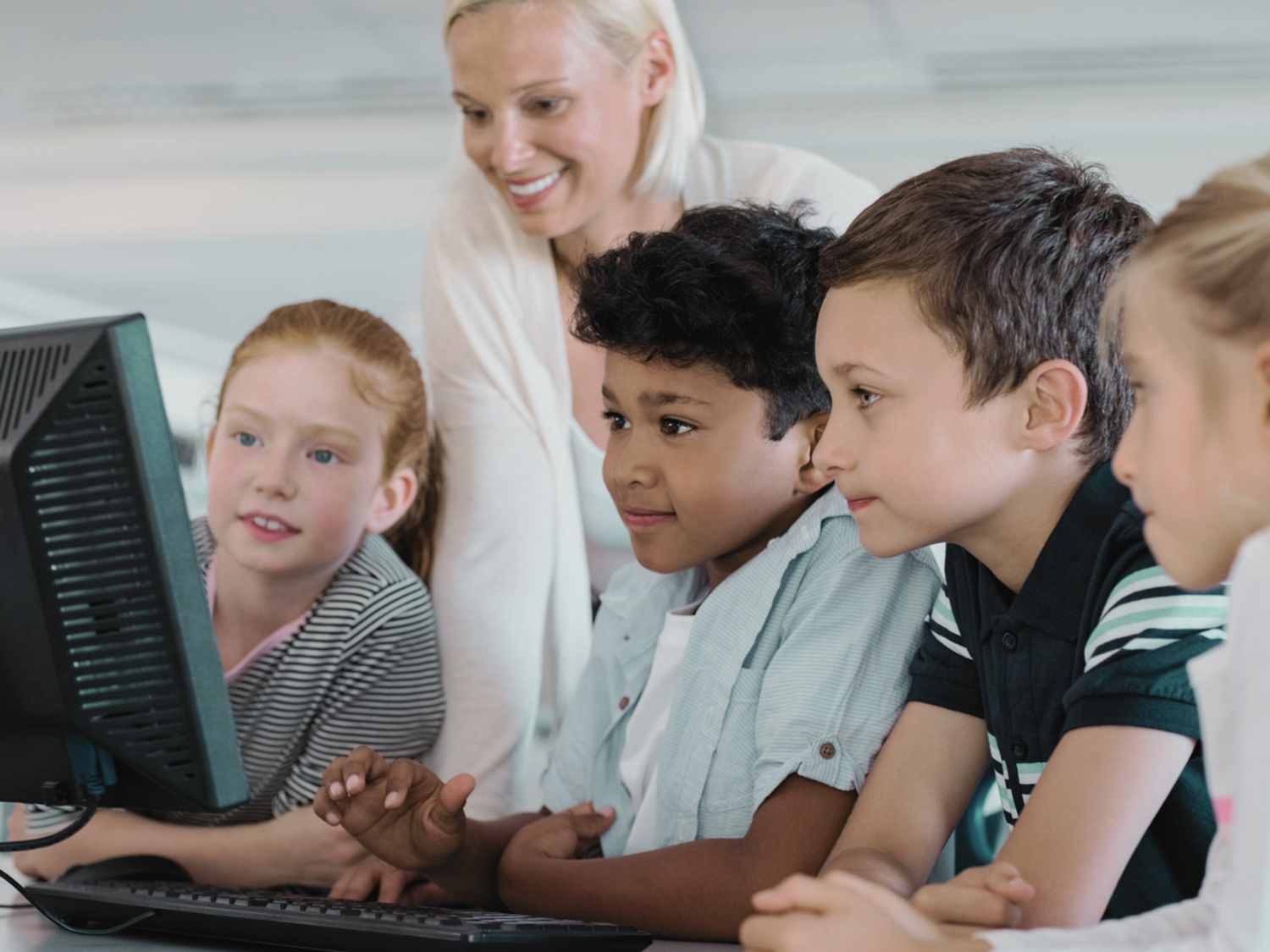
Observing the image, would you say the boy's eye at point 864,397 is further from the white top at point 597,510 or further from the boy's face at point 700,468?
the white top at point 597,510

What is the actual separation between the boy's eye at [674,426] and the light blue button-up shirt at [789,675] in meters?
0.13

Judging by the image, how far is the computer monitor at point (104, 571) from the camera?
0.69 meters

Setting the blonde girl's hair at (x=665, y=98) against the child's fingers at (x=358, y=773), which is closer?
the child's fingers at (x=358, y=773)

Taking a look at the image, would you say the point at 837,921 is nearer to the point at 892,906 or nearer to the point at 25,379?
the point at 892,906

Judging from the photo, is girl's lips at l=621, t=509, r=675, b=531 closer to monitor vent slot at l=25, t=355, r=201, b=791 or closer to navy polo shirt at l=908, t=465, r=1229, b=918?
navy polo shirt at l=908, t=465, r=1229, b=918

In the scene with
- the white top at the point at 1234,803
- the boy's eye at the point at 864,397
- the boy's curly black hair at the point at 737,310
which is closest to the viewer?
the white top at the point at 1234,803

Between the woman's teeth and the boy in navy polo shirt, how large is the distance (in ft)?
2.02

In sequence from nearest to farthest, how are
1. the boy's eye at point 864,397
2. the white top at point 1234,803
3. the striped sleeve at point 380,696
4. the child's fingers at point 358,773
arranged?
the white top at point 1234,803, the boy's eye at point 864,397, the child's fingers at point 358,773, the striped sleeve at point 380,696

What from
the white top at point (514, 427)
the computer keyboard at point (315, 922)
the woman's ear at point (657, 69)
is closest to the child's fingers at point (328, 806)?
the computer keyboard at point (315, 922)

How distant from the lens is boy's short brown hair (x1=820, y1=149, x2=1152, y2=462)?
841 mm

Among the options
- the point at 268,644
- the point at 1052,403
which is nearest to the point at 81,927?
the point at 268,644

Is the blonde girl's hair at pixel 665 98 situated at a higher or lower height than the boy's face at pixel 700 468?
higher

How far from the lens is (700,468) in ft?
3.51

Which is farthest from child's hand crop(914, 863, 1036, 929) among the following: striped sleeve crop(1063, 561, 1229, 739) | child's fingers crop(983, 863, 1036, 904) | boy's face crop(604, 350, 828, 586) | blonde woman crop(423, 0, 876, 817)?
blonde woman crop(423, 0, 876, 817)
